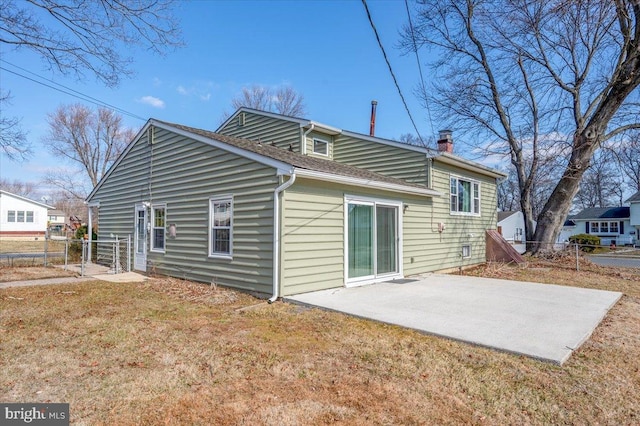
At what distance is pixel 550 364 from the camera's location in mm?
3885

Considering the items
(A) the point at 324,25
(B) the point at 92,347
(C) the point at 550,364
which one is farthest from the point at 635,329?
(A) the point at 324,25

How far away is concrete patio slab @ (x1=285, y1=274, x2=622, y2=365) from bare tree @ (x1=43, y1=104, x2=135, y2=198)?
103 ft

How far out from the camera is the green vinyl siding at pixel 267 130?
12953mm

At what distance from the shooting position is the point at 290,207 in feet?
23.1

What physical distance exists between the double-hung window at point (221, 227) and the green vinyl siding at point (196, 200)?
0.16m

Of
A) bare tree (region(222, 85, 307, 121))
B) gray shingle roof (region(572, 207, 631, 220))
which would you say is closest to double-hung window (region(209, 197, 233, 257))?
bare tree (region(222, 85, 307, 121))

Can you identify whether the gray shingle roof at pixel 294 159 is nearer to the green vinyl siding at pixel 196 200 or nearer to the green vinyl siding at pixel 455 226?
the green vinyl siding at pixel 196 200

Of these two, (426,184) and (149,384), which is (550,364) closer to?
(149,384)

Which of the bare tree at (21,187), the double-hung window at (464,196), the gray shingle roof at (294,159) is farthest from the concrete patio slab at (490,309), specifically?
the bare tree at (21,187)

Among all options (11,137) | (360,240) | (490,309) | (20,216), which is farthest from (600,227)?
(20,216)

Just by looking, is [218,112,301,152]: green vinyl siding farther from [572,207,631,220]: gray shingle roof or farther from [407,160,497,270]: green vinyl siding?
[572,207,631,220]: gray shingle roof

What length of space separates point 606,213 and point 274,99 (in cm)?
3633

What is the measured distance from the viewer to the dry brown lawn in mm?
2932

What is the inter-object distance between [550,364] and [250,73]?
13.2 meters
